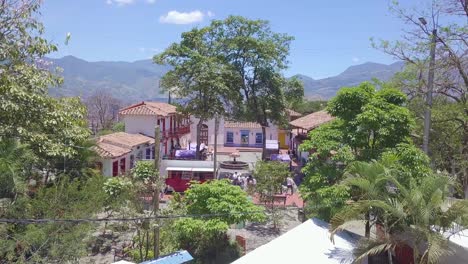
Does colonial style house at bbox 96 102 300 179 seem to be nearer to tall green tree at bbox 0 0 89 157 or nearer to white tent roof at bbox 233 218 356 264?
tall green tree at bbox 0 0 89 157

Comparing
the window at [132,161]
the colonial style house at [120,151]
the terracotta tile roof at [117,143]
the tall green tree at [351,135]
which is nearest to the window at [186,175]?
the colonial style house at [120,151]

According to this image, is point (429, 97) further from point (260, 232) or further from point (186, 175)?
point (186, 175)

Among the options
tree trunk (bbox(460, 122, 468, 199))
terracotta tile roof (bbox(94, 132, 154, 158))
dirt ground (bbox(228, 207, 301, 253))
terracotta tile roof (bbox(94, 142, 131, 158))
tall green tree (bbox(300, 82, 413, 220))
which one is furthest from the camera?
terracotta tile roof (bbox(94, 132, 154, 158))

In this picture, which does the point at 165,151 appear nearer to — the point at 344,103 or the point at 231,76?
the point at 231,76

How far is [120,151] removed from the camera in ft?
87.1

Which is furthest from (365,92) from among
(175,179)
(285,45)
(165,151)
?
(165,151)

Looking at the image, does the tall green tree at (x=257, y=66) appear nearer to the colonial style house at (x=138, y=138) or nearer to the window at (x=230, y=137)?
the colonial style house at (x=138, y=138)

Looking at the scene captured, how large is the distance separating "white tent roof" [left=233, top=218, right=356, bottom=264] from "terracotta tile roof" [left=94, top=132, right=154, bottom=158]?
14.5 metres

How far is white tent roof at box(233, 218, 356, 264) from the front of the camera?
9.74m

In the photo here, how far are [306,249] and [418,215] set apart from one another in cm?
274

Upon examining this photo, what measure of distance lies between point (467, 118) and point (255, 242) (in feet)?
30.3

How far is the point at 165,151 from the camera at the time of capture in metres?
40.5

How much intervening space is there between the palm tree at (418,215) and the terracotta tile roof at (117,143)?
54.4 feet

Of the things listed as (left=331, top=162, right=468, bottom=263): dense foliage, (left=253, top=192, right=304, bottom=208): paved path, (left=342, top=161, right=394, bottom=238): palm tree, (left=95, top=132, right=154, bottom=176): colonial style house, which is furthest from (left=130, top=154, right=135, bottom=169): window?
(left=331, top=162, right=468, bottom=263): dense foliage
